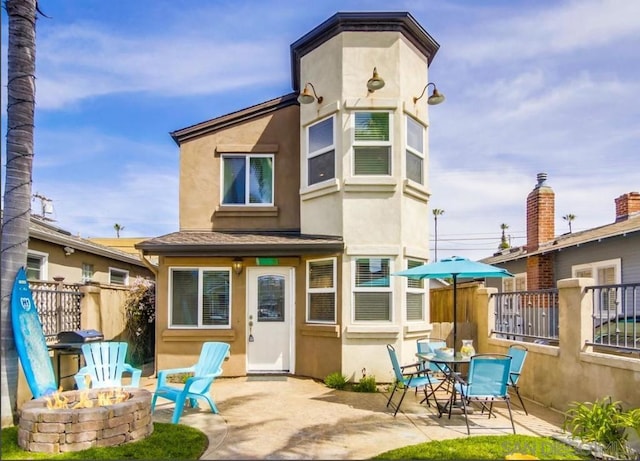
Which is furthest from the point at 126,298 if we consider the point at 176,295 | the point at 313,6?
the point at 313,6

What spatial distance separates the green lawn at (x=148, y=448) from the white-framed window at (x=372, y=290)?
14.9 ft

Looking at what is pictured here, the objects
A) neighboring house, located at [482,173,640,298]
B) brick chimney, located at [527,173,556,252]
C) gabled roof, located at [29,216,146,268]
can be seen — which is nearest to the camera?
gabled roof, located at [29,216,146,268]

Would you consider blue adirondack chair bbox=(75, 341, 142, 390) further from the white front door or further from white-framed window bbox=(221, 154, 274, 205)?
white-framed window bbox=(221, 154, 274, 205)

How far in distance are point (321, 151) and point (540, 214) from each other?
8.78 m

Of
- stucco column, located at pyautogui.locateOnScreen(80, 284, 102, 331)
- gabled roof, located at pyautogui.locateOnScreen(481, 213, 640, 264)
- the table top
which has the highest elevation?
gabled roof, located at pyautogui.locateOnScreen(481, 213, 640, 264)

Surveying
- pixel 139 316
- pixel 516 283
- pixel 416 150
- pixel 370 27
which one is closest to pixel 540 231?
pixel 516 283

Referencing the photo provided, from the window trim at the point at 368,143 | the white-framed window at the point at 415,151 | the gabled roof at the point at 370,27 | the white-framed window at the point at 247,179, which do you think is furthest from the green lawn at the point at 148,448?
the gabled roof at the point at 370,27

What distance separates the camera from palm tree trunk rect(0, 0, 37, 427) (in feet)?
21.3

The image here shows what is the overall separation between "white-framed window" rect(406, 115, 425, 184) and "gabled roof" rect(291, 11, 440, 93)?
1.90 m

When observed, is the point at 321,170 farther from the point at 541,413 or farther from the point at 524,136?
the point at 524,136

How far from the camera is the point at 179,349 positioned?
10406 mm

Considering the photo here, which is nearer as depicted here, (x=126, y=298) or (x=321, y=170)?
(x=321, y=170)

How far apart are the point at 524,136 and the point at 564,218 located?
51848mm

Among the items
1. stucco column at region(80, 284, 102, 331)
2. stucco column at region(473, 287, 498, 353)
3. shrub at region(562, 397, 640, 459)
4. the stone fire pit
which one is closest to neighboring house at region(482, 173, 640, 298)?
stucco column at region(473, 287, 498, 353)
